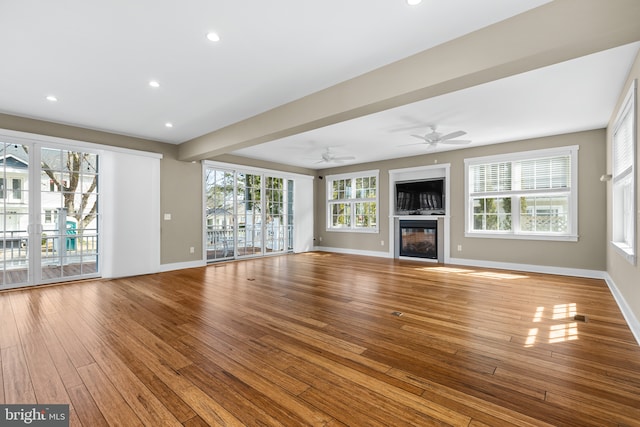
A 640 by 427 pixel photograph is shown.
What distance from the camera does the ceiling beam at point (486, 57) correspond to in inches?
78.9

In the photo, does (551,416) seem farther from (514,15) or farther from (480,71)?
(514,15)

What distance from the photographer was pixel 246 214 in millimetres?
Answer: 7656

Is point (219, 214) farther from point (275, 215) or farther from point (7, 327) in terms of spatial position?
point (7, 327)

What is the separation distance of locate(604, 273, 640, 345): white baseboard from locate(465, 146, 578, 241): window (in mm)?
1485

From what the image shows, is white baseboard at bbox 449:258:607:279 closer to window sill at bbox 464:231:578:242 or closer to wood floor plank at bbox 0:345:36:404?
window sill at bbox 464:231:578:242

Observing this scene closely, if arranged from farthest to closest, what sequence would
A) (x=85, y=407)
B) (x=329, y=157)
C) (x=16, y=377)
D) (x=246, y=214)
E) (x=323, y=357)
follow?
(x=246, y=214)
(x=329, y=157)
(x=323, y=357)
(x=16, y=377)
(x=85, y=407)

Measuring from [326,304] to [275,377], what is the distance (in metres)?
1.71

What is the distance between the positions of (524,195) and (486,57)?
4.64m

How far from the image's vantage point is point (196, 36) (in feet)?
8.29

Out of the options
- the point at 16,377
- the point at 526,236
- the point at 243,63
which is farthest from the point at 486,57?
the point at 526,236

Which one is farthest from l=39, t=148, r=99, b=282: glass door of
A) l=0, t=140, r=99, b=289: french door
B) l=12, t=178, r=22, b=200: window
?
l=12, t=178, r=22, b=200: window

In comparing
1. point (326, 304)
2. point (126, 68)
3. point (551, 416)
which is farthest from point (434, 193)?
point (126, 68)

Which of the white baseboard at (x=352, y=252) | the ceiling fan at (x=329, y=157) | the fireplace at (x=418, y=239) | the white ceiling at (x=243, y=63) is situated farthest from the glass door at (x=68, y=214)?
the fireplace at (x=418, y=239)

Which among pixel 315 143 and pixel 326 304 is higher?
pixel 315 143
